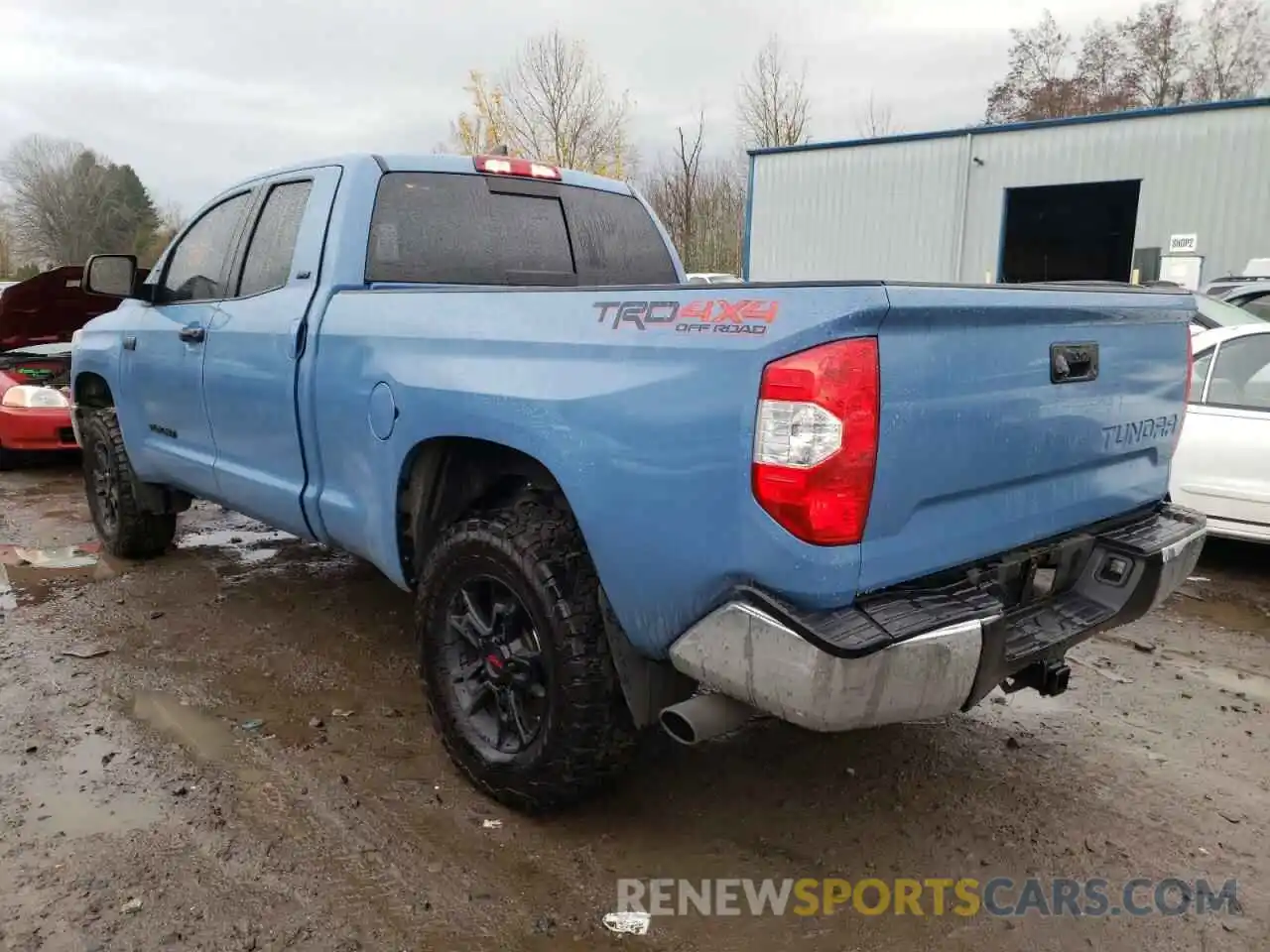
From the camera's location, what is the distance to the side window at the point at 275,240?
12.8ft

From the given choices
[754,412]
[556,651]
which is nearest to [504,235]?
[556,651]

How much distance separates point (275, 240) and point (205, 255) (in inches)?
32.3

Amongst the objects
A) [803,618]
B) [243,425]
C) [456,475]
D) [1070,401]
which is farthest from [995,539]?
[243,425]

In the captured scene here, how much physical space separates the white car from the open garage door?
580 inches

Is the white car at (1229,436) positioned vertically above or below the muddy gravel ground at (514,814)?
above

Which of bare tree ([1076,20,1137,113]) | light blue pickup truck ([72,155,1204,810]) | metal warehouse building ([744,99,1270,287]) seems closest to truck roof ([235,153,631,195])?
light blue pickup truck ([72,155,1204,810])

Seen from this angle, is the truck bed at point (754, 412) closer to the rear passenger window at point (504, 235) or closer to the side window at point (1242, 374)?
the rear passenger window at point (504, 235)

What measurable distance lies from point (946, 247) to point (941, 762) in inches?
732

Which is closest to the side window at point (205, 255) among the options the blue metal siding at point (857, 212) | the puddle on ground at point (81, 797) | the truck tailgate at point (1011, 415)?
the puddle on ground at point (81, 797)

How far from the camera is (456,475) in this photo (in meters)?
3.13

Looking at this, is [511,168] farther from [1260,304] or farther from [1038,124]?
[1038,124]

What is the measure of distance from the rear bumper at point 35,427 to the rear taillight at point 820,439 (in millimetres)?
8078

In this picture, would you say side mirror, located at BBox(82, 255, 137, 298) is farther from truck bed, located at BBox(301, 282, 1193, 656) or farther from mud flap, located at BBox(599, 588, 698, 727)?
mud flap, located at BBox(599, 588, 698, 727)

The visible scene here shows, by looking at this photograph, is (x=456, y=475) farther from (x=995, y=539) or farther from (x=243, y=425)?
(x=995, y=539)
